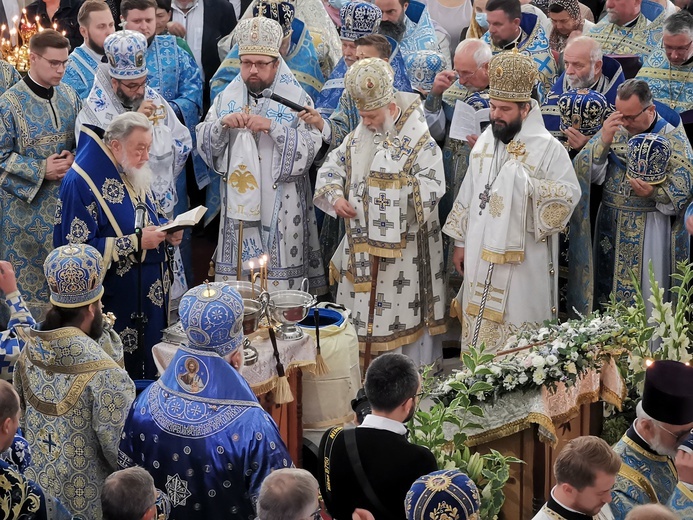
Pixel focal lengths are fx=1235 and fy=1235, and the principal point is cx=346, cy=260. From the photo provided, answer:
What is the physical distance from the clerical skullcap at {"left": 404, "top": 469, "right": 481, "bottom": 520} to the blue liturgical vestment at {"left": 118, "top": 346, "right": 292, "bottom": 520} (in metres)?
0.83

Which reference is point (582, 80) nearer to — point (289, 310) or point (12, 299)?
point (289, 310)

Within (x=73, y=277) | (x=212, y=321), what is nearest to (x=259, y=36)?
(x=73, y=277)

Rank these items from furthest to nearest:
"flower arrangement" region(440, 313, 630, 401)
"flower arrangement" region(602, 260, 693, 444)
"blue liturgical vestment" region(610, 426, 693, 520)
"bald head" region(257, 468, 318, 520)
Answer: "flower arrangement" region(602, 260, 693, 444)
"flower arrangement" region(440, 313, 630, 401)
"blue liturgical vestment" region(610, 426, 693, 520)
"bald head" region(257, 468, 318, 520)

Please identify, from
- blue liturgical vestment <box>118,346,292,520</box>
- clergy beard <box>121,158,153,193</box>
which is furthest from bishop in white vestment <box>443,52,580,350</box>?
blue liturgical vestment <box>118,346,292,520</box>

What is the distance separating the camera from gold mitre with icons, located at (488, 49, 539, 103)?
26.4 feet

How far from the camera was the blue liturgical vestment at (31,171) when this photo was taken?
338 inches

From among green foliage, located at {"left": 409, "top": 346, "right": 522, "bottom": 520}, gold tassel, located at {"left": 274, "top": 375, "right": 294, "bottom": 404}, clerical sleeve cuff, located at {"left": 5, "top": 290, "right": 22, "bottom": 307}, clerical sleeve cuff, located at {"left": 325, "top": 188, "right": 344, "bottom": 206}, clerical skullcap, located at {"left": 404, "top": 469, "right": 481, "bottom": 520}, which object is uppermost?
clerical sleeve cuff, located at {"left": 325, "top": 188, "right": 344, "bottom": 206}

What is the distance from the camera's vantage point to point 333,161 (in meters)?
8.80

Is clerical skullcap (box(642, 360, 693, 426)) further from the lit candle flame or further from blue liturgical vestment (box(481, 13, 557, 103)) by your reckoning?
blue liturgical vestment (box(481, 13, 557, 103))

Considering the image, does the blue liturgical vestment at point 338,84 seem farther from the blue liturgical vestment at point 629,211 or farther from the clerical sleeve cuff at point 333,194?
the blue liturgical vestment at point 629,211

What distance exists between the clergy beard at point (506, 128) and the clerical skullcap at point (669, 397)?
2.94m

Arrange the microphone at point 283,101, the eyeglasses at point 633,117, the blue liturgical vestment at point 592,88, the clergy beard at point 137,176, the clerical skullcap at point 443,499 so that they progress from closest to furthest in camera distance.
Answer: the clerical skullcap at point 443,499, the clergy beard at point 137,176, the eyeglasses at point 633,117, the microphone at point 283,101, the blue liturgical vestment at point 592,88

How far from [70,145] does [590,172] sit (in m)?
3.68

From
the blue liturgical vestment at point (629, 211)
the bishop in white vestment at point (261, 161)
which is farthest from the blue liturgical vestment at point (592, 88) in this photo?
the bishop in white vestment at point (261, 161)
